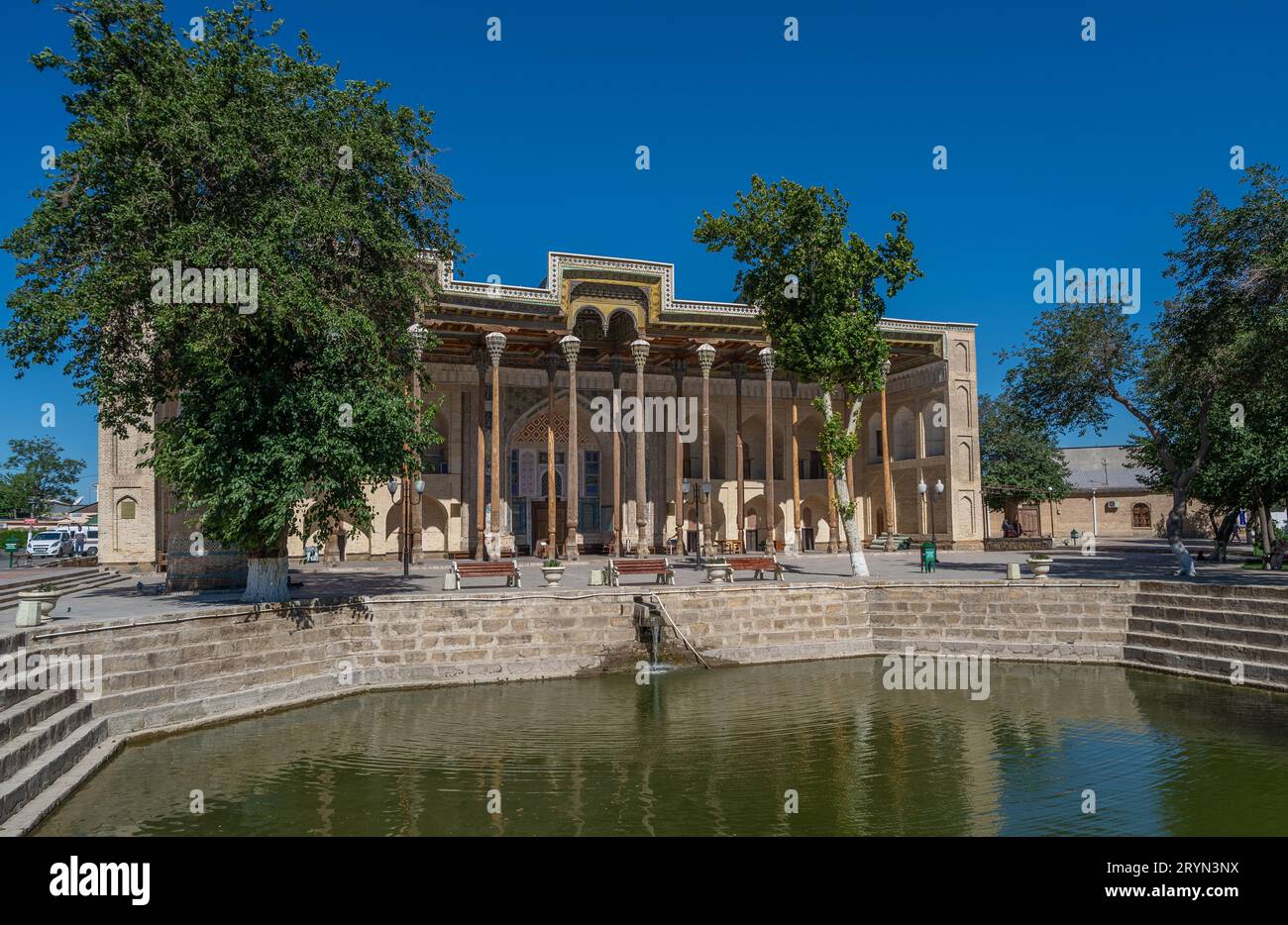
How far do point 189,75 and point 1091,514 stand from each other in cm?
5391

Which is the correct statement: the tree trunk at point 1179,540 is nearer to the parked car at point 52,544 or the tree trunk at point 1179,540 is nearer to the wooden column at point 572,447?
the wooden column at point 572,447

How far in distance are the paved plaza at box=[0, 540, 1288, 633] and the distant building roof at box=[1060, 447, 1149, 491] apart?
28102mm

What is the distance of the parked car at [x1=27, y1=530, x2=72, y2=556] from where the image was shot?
106 ft

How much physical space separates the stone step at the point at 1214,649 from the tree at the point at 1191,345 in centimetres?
485

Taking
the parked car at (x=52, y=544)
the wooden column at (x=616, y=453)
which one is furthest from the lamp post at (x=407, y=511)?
the parked car at (x=52, y=544)

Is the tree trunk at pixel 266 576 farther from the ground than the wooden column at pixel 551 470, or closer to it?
closer to it

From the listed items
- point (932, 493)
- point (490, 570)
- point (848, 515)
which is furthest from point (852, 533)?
point (932, 493)

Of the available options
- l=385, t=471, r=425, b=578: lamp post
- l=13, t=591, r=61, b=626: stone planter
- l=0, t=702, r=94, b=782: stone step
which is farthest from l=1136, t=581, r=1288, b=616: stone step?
l=13, t=591, r=61, b=626: stone planter

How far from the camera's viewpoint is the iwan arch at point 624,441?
85.4ft

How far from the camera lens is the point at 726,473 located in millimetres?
35469

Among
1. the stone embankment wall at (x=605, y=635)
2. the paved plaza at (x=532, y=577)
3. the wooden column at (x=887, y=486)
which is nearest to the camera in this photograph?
the stone embankment wall at (x=605, y=635)

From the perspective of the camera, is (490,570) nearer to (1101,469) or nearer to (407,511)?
(407,511)
